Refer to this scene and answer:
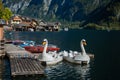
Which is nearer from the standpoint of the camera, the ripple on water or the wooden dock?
the wooden dock

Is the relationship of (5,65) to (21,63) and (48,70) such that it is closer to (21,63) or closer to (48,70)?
(21,63)

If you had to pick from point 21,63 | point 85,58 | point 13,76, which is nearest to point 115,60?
point 85,58

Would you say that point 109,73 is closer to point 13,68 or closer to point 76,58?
point 76,58

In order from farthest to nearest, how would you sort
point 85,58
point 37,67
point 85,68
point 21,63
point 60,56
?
point 60,56 < point 85,58 < point 85,68 < point 21,63 < point 37,67

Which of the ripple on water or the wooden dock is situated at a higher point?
the wooden dock

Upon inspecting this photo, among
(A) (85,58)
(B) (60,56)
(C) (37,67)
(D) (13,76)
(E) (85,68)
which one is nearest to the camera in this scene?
(D) (13,76)

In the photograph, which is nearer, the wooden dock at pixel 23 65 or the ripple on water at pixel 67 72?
the wooden dock at pixel 23 65

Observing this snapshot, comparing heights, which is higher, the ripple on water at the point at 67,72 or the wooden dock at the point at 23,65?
the wooden dock at the point at 23,65

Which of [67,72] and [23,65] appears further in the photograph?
[67,72]

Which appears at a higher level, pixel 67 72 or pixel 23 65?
pixel 23 65

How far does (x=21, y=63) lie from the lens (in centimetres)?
5738

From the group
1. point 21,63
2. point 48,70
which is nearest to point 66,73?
point 48,70

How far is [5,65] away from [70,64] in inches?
532

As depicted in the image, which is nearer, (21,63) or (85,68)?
(21,63)
